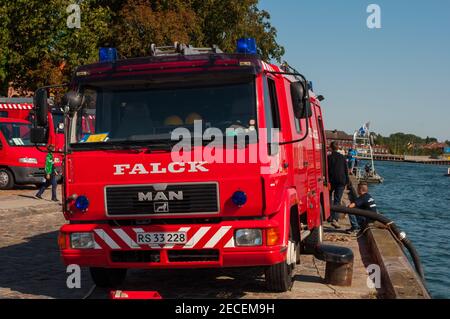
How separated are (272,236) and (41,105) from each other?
2.89 metres

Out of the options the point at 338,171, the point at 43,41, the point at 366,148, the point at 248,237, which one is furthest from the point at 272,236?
the point at 366,148

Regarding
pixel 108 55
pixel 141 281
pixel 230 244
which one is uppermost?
pixel 108 55

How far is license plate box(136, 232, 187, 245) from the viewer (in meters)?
6.41

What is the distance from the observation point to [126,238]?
21.5ft

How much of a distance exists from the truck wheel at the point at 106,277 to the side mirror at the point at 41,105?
1895 millimetres

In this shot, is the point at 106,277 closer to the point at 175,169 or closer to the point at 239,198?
the point at 175,169

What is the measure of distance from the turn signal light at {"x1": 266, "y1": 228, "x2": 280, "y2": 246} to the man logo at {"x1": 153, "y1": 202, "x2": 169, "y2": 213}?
1051mm

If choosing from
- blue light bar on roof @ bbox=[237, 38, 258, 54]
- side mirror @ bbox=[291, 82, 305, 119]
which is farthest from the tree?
side mirror @ bbox=[291, 82, 305, 119]

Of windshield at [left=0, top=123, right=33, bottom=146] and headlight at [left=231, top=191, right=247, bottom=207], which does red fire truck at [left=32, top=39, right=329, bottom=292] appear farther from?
windshield at [left=0, top=123, right=33, bottom=146]

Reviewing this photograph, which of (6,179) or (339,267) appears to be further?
(6,179)

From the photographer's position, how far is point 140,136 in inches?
263

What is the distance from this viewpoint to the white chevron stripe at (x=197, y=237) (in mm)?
6359
